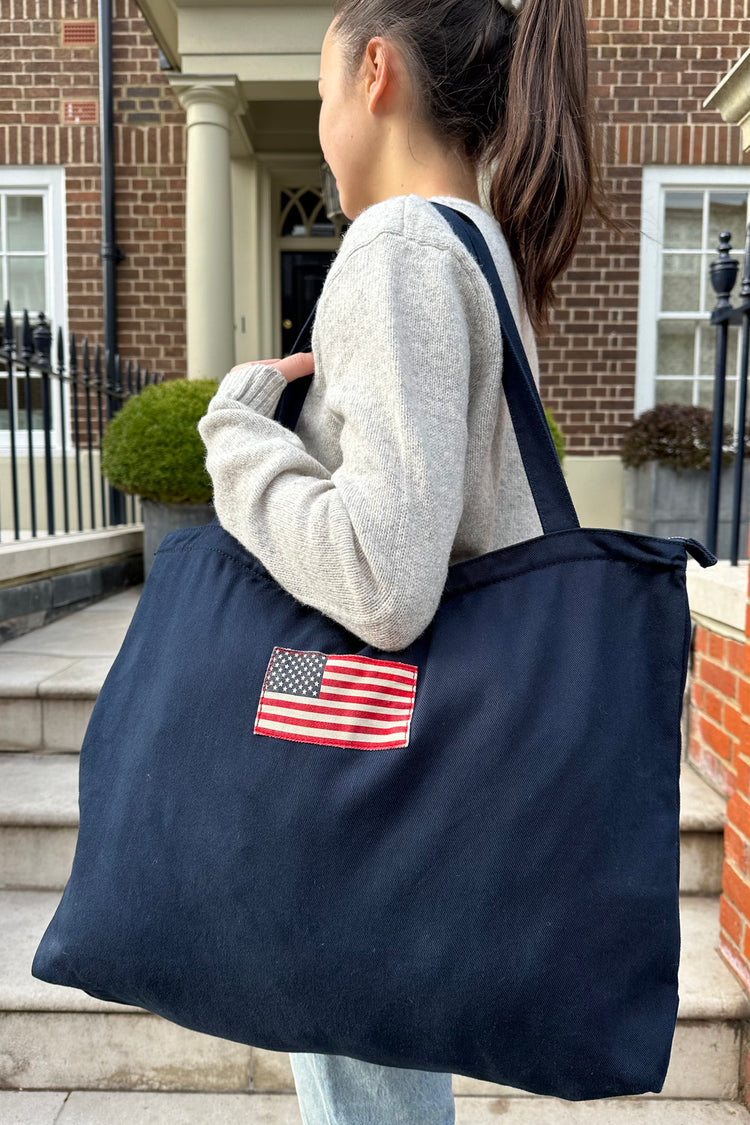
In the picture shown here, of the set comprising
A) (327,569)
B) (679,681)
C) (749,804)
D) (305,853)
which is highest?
(327,569)

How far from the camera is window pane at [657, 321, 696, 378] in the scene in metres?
7.51

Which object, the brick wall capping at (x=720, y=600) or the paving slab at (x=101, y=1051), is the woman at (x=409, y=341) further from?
the brick wall capping at (x=720, y=600)

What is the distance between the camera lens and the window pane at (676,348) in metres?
7.51

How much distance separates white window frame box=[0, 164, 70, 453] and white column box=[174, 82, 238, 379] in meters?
1.84

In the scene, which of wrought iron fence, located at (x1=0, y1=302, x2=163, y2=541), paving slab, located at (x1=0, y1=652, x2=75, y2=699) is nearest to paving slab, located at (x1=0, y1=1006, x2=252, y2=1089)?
paving slab, located at (x1=0, y1=652, x2=75, y2=699)

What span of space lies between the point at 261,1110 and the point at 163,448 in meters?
3.44

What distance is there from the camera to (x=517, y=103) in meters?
0.95

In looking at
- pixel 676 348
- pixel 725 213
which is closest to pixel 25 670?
pixel 676 348

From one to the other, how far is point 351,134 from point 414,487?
0.46 meters

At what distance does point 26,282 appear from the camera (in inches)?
305

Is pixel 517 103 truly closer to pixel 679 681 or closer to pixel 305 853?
pixel 679 681

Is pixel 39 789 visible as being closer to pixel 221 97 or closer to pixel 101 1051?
pixel 101 1051

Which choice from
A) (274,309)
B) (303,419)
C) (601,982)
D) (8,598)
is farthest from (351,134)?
(274,309)

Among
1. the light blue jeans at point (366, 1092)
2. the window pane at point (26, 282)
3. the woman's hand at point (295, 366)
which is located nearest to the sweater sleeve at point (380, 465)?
the woman's hand at point (295, 366)
